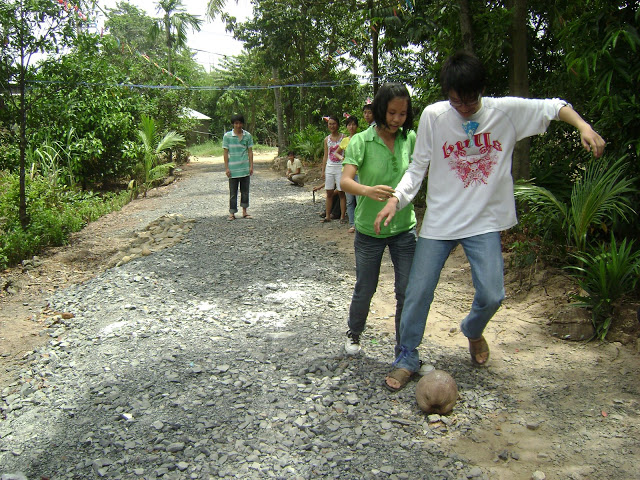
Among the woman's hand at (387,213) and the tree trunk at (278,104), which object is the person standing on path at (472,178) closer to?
the woman's hand at (387,213)

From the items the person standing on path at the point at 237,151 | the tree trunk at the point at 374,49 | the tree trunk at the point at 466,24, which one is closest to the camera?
the tree trunk at the point at 466,24

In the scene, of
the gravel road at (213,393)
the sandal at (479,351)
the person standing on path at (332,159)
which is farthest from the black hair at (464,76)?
the person standing on path at (332,159)

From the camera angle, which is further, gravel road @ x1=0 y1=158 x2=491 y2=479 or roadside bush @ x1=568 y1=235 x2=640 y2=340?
roadside bush @ x1=568 y1=235 x2=640 y2=340

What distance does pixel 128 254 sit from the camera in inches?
282

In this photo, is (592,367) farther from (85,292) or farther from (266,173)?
(266,173)

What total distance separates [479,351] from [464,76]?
1.74 meters

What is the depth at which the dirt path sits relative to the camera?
261 centimetres

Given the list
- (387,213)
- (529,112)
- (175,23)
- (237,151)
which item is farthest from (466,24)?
(175,23)

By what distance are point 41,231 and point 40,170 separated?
3.41m

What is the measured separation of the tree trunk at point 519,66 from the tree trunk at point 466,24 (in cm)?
44

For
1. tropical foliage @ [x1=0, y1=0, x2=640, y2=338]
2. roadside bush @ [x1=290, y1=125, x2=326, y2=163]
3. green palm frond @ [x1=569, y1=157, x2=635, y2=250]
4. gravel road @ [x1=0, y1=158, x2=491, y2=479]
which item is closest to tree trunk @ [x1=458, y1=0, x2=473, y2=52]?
tropical foliage @ [x1=0, y1=0, x2=640, y2=338]

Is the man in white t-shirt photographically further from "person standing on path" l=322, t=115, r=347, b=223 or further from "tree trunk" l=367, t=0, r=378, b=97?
"person standing on path" l=322, t=115, r=347, b=223

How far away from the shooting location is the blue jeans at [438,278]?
2.92m

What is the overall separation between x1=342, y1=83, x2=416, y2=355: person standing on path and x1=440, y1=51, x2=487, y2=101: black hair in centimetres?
30
